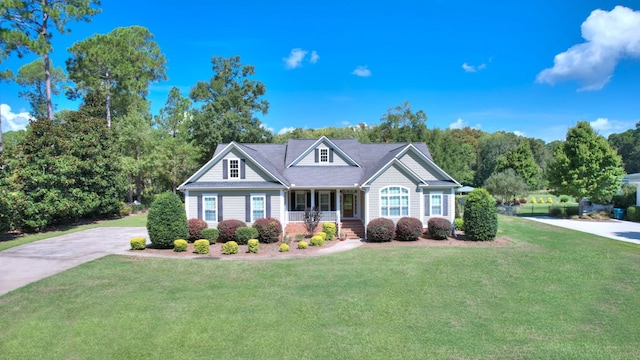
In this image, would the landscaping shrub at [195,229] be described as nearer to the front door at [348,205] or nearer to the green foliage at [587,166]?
the front door at [348,205]

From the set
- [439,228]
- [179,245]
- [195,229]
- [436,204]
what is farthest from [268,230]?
[436,204]

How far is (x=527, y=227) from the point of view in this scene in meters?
25.7

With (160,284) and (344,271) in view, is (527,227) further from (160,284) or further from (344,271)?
(160,284)

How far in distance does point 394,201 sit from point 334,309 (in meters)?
12.7

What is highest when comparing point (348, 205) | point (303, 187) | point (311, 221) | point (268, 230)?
point (303, 187)

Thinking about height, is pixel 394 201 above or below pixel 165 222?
above

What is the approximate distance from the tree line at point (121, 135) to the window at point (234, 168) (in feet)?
34.4

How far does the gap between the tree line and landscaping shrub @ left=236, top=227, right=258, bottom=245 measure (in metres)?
12.2

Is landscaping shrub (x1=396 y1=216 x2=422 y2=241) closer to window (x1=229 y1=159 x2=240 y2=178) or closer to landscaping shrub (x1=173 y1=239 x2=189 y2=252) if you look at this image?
window (x1=229 y1=159 x2=240 y2=178)

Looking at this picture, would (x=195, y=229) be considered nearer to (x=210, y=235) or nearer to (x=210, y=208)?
(x=210, y=235)

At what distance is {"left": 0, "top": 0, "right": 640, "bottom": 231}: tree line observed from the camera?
23.6 metres

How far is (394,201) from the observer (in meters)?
21.8

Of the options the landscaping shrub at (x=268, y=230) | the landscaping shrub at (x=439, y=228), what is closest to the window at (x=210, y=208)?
the landscaping shrub at (x=268, y=230)

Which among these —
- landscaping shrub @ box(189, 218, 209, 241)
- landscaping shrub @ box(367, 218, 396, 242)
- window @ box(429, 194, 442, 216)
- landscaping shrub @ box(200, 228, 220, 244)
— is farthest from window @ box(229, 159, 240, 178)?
A: window @ box(429, 194, 442, 216)
